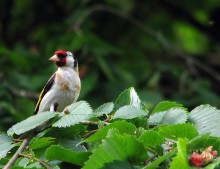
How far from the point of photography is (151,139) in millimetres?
2193

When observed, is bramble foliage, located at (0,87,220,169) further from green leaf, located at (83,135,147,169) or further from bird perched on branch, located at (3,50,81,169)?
bird perched on branch, located at (3,50,81,169)

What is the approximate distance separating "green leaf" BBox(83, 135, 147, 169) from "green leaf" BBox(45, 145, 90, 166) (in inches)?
6.3

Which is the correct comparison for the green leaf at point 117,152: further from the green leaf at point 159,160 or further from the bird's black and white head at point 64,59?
the bird's black and white head at point 64,59

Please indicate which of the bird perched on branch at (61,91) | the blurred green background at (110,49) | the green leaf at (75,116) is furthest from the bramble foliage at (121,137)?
the blurred green background at (110,49)

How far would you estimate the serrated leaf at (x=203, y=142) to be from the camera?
82.2 inches

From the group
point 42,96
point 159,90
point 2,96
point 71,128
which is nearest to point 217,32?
point 159,90

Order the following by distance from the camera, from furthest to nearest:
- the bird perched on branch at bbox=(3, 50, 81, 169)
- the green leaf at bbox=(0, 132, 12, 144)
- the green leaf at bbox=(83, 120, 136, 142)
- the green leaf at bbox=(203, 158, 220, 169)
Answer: the bird perched on branch at bbox=(3, 50, 81, 169)
the green leaf at bbox=(0, 132, 12, 144)
the green leaf at bbox=(83, 120, 136, 142)
the green leaf at bbox=(203, 158, 220, 169)

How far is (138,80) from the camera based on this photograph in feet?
20.0

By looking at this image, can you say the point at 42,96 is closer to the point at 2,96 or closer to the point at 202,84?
the point at 2,96

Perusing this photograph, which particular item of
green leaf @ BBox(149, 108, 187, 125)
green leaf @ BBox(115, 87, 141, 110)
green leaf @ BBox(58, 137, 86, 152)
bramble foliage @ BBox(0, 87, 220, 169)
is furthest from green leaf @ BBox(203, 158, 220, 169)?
green leaf @ BBox(115, 87, 141, 110)

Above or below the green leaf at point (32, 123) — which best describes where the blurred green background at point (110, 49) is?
above

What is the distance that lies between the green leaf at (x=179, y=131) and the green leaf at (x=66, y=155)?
0.28 m

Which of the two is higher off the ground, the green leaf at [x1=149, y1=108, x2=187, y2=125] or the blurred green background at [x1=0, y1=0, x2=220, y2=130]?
the blurred green background at [x1=0, y1=0, x2=220, y2=130]

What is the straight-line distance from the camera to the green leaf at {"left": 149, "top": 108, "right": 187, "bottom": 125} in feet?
7.87
